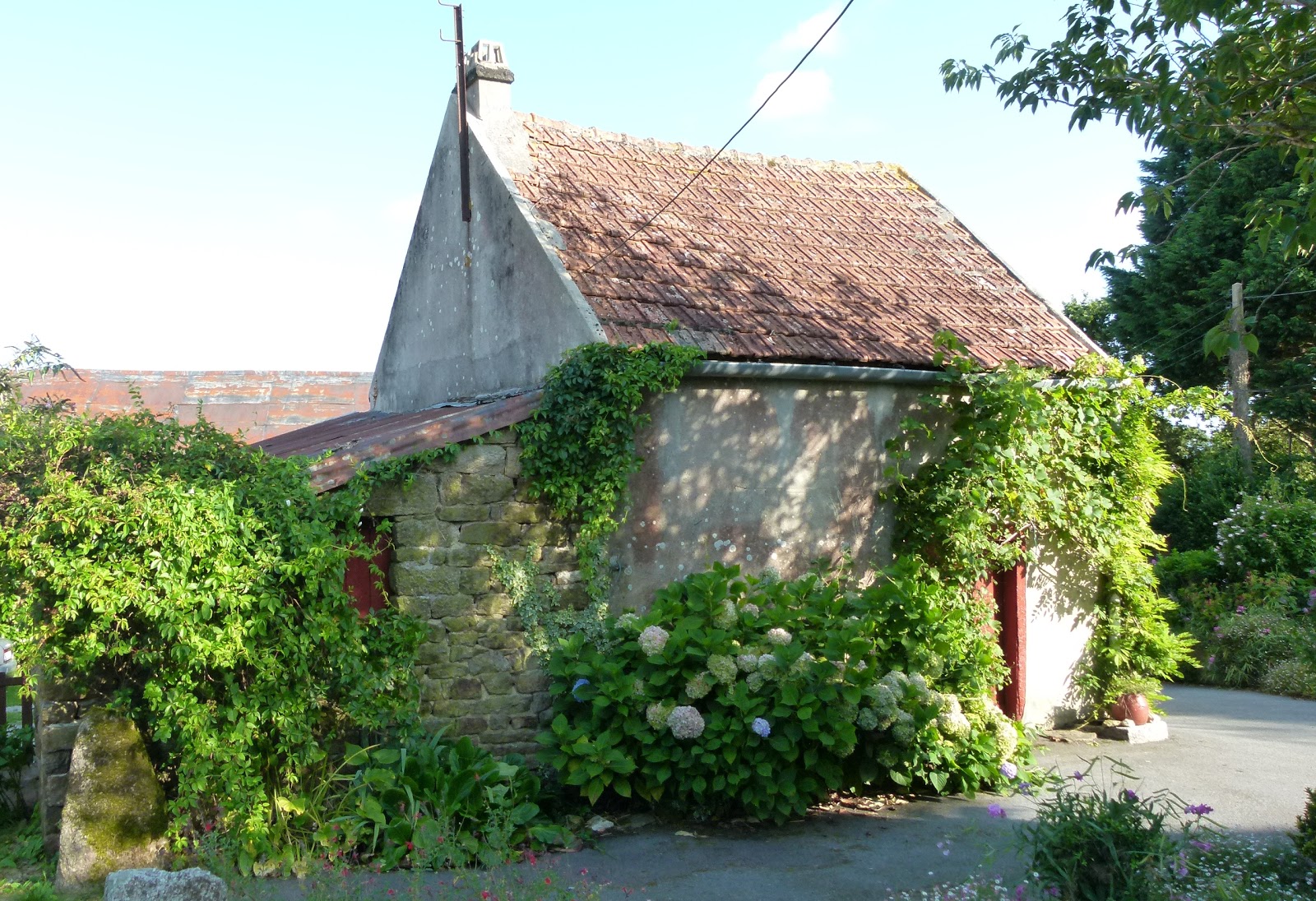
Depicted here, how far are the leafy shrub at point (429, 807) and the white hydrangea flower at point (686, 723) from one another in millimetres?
961

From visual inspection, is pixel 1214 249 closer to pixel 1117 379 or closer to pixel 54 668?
pixel 1117 379

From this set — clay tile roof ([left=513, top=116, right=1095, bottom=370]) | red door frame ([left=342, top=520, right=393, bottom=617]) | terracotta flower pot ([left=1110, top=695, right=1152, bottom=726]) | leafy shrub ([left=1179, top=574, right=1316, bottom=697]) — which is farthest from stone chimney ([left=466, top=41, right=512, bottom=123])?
leafy shrub ([left=1179, top=574, right=1316, bottom=697])

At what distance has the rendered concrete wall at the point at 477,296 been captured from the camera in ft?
26.5

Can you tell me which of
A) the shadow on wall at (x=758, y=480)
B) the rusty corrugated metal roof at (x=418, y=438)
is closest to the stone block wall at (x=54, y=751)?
the rusty corrugated metal roof at (x=418, y=438)

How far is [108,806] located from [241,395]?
1426 cm

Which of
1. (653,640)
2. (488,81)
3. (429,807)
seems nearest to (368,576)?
(429,807)

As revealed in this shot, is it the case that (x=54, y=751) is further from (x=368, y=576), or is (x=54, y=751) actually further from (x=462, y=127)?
(x=462, y=127)

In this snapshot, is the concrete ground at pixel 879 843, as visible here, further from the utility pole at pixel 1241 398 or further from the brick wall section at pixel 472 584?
the utility pole at pixel 1241 398

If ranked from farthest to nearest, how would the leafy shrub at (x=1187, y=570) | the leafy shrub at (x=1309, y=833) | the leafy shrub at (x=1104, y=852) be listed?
1. the leafy shrub at (x=1187, y=570)
2. the leafy shrub at (x=1309, y=833)
3. the leafy shrub at (x=1104, y=852)

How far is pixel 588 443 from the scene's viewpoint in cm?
698

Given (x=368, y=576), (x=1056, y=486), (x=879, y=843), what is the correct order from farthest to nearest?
(x=1056, y=486)
(x=368, y=576)
(x=879, y=843)

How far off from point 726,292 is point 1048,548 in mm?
3940

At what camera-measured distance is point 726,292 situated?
28.0 ft

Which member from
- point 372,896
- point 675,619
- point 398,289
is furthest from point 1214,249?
point 372,896
